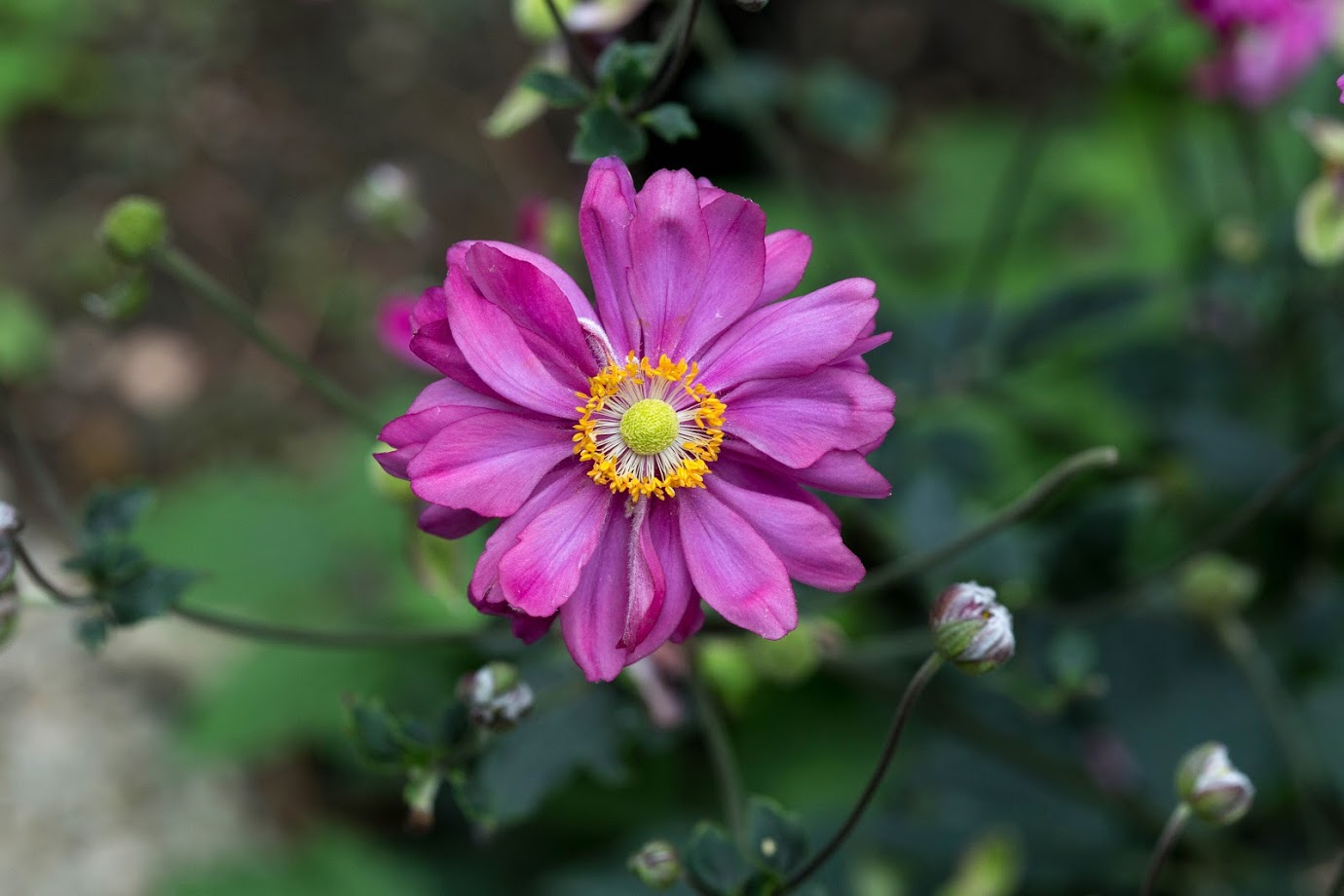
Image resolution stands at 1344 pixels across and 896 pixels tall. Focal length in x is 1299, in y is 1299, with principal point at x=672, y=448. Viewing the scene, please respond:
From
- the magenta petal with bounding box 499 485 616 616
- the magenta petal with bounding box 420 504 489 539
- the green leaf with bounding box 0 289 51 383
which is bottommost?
the green leaf with bounding box 0 289 51 383

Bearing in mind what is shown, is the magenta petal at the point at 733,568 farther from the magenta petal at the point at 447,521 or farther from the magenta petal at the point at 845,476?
the magenta petal at the point at 447,521

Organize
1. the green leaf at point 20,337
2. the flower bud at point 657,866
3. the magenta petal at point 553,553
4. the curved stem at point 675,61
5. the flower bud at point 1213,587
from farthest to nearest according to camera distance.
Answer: the green leaf at point 20,337 < the flower bud at point 1213,587 < the flower bud at point 657,866 < the curved stem at point 675,61 < the magenta petal at point 553,553

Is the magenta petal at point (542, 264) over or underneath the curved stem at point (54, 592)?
over

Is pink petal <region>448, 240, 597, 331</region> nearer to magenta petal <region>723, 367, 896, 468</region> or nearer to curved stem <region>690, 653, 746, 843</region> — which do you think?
magenta petal <region>723, 367, 896, 468</region>

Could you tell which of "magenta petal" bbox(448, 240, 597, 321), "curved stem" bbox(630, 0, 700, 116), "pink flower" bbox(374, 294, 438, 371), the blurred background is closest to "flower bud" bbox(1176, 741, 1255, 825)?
the blurred background

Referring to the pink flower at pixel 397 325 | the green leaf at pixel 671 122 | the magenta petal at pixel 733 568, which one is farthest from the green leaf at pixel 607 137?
the pink flower at pixel 397 325

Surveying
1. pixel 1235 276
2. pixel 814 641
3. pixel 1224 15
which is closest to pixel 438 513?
pixel 814 641

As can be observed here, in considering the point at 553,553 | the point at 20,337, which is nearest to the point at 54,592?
the point at 553,553
